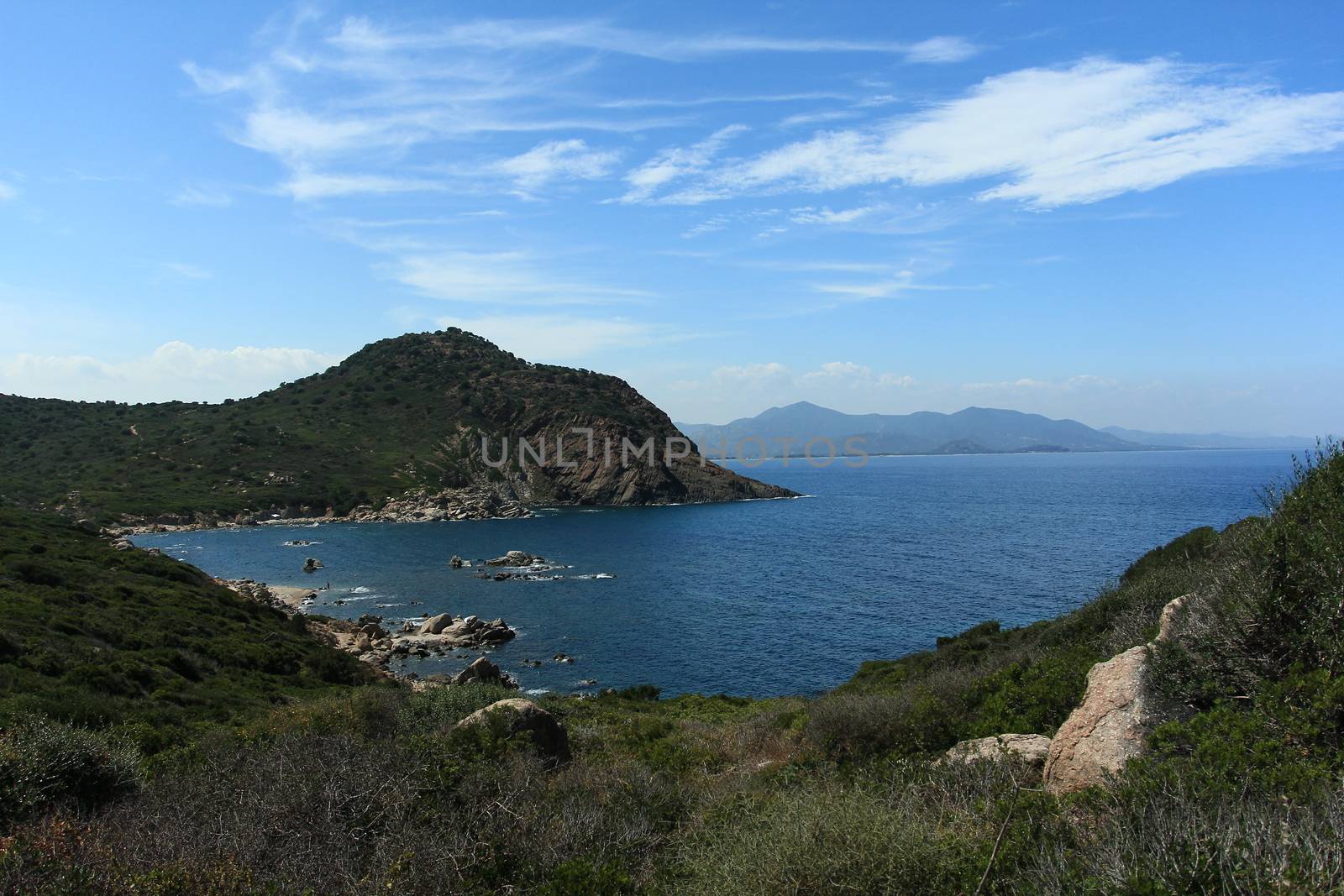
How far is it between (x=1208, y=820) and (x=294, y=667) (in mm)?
31779

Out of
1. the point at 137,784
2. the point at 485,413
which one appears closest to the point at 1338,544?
the point at 137,784

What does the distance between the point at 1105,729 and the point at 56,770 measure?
12610 mm

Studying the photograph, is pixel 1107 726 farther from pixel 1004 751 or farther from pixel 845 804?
pixel 845 804

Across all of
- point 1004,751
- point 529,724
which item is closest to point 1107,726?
point 1004,751

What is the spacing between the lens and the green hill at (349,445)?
9531cm

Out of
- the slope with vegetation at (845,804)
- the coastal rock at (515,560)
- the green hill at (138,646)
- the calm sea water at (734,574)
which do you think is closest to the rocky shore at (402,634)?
the calm sea water at (734,574)

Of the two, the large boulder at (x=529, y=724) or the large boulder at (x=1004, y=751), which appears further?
the large boulder at (x=529, y=724)

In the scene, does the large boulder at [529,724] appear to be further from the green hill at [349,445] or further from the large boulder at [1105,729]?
the green hill at [349,445]

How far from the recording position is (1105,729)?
855 cm

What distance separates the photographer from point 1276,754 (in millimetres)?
6469

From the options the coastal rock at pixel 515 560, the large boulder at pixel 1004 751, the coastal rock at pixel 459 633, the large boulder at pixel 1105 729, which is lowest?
the coastal rock at pixel 459 633

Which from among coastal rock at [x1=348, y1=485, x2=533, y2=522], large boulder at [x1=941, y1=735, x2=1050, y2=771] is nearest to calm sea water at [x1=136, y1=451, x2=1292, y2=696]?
coastal rock at [x1=348, y1=485, x2=533, y2=522]

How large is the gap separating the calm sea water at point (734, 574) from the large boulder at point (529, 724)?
1401cm

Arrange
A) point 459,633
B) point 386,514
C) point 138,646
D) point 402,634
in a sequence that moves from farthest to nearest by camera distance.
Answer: point 386,514, point 402,634, point 459,633, point 138,646
